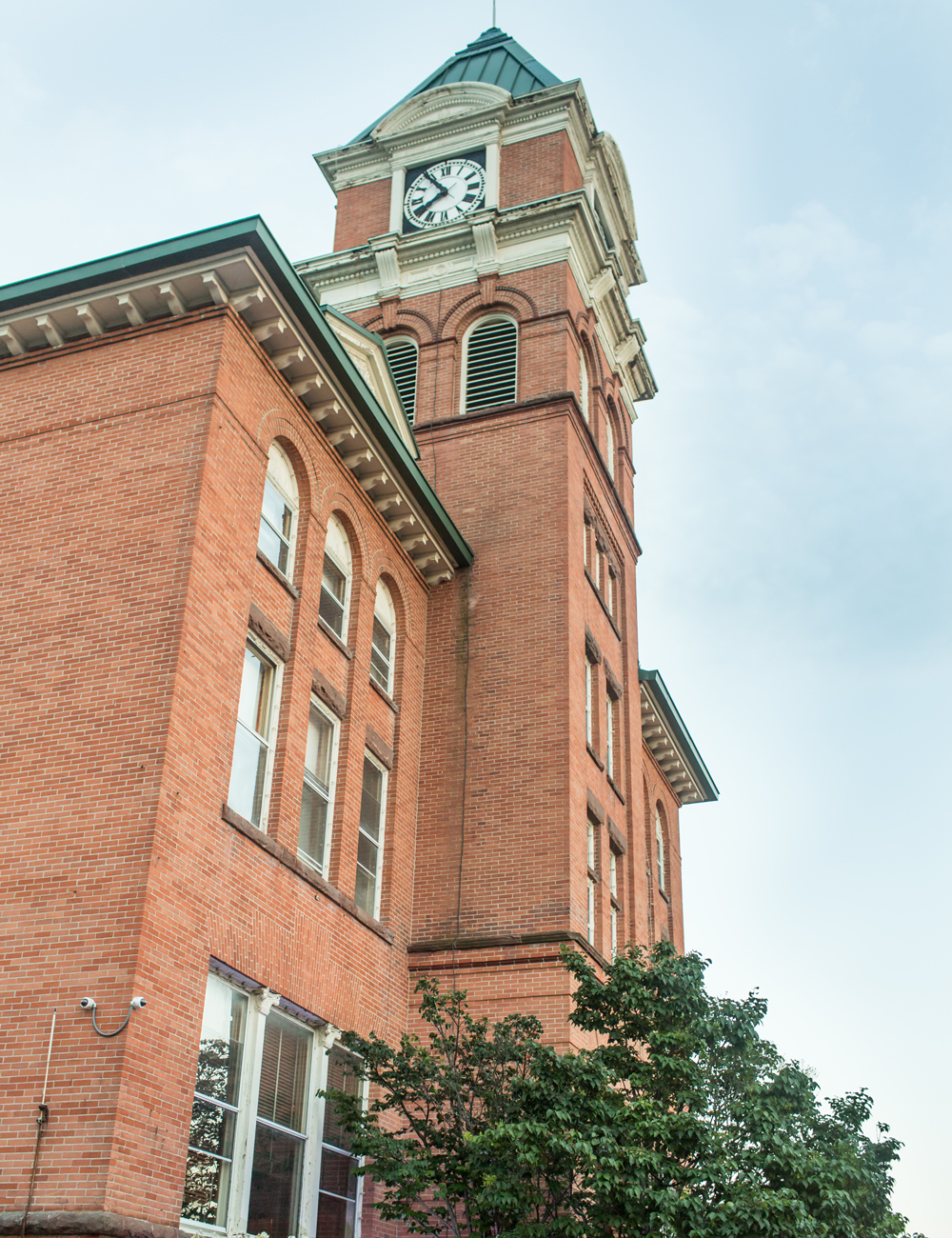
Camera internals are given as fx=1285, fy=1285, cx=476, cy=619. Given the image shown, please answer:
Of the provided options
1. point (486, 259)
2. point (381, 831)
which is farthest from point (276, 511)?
point (486, 259)

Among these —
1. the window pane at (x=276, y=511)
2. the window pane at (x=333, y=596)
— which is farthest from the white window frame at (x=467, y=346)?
the window pane at (x=276, y=511)

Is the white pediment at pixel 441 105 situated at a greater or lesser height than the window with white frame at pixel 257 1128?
greater

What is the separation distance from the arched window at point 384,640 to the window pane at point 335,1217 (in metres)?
7.49

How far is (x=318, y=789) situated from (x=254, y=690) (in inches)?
80.0

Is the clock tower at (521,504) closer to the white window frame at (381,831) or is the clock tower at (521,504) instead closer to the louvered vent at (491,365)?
the louvered vent at (491,365)

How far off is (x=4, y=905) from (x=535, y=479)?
1297 centimetres

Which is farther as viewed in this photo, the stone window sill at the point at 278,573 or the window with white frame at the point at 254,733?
the stone window sill at the point at 278,573

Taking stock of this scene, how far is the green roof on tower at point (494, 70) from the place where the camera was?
3089 centimetres

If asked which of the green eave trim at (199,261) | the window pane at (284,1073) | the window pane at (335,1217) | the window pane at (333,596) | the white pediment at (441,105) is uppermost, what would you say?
the white pediment at (441,105)

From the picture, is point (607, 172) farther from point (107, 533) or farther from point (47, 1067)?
point (47, 1067)

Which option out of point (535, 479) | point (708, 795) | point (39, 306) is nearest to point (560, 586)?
point (535, 479)

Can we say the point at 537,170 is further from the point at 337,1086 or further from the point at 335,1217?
the point at 335,1217

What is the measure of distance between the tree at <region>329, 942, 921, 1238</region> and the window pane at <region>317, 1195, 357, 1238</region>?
2.05 metres

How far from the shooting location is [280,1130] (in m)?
14.5
